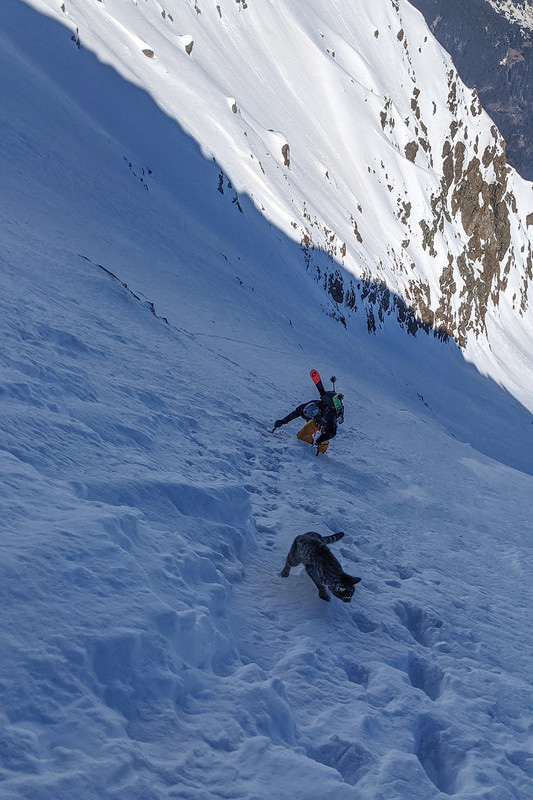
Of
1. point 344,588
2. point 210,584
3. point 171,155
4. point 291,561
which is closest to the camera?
point 210,584

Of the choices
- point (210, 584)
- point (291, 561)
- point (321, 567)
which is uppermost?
point (321, 567)

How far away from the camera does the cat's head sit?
4.84m

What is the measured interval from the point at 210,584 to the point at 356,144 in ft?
194

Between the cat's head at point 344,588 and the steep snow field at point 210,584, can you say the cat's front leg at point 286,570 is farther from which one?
the cat's head at point 344,588

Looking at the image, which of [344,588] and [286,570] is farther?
[286,570]

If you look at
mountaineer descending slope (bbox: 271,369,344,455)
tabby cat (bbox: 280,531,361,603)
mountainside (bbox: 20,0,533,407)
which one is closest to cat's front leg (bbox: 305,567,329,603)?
tabby cat (bbox: 280,531,361,603)

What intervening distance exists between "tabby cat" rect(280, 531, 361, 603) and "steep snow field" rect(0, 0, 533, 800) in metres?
0.18

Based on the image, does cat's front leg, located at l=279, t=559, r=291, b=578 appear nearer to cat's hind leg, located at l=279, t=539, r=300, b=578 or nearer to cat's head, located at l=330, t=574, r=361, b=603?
cat's hind leg, located at l=279, t=539, r=300, b=578

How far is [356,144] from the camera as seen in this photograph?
5675 cm

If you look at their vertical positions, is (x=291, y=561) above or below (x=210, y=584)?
above

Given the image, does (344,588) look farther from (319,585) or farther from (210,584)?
(210,584)

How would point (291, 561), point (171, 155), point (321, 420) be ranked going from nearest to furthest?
point (291, 561) → point (321, 420) → point (171, 155)

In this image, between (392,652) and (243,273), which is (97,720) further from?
(243,273)

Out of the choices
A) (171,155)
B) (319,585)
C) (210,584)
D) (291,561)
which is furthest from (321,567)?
(171,155)
